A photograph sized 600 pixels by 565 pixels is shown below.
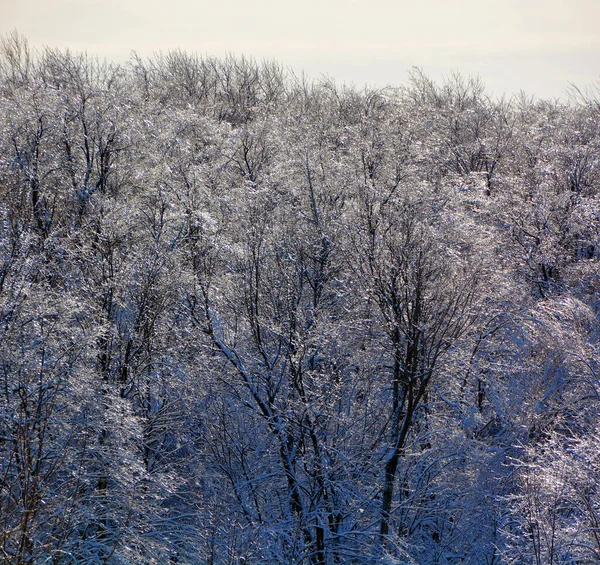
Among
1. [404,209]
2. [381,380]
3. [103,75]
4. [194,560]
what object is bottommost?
[194,560]

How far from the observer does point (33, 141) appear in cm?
1809

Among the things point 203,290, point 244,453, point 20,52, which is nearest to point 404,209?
point 203,290

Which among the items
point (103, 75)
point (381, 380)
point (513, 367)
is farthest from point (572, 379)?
point (103, 75)

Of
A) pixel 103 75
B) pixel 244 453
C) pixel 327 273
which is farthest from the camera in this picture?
pixel 103 75

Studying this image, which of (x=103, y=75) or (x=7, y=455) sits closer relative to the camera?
(x=7, y=455)

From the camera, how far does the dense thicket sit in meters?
13.2

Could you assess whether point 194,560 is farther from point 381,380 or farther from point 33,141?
point 33,141

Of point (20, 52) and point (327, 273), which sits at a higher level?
point (20, 52)

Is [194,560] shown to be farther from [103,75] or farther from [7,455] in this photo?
[103,75]

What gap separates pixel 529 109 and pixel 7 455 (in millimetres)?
31179

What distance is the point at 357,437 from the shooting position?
1505cm

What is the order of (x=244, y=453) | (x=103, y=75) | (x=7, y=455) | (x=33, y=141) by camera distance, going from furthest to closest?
(x=103, y=75) → (x=33, y=141) → (x=244, y=453) → (x=7, y=455)

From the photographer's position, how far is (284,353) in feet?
50.6

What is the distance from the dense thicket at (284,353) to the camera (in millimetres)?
13195
